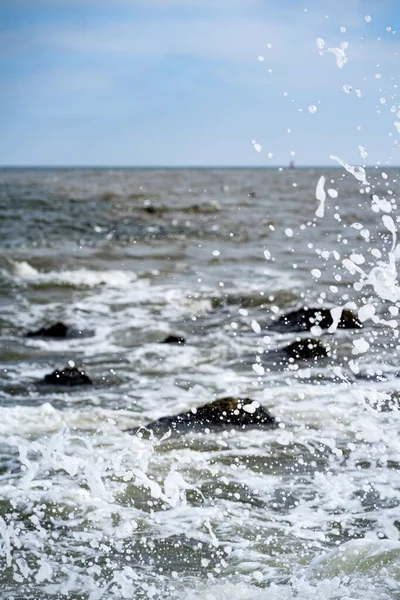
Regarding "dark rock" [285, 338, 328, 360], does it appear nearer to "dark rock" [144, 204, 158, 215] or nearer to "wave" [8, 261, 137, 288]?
"wave" [8, 261, 137, 288]

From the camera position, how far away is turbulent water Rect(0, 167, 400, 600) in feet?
16.3

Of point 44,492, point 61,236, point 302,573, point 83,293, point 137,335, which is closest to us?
point 302,573

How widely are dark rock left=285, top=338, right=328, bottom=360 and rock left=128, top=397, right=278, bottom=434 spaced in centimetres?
269

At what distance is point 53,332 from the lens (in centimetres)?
1240

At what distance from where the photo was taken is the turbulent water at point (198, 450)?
4961 mm

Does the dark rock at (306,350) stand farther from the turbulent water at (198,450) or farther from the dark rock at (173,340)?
the dark rock at (173,340)

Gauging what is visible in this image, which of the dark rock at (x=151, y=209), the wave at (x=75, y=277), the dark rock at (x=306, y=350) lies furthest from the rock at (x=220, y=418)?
the dark rock at (x=151, y=209)

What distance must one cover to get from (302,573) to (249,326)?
821 centimetres

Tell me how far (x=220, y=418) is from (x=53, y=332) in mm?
5218

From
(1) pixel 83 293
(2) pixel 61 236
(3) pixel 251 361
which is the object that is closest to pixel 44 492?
(3) pixel 251 361

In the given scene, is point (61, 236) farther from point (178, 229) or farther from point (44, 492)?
point (44, 492)

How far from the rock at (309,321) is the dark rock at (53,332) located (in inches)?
117

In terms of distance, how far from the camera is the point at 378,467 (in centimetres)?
659

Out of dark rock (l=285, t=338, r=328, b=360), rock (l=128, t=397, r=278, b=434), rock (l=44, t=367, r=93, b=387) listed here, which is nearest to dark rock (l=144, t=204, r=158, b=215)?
dark rock (l=285, t=338, r=328, b=360)
